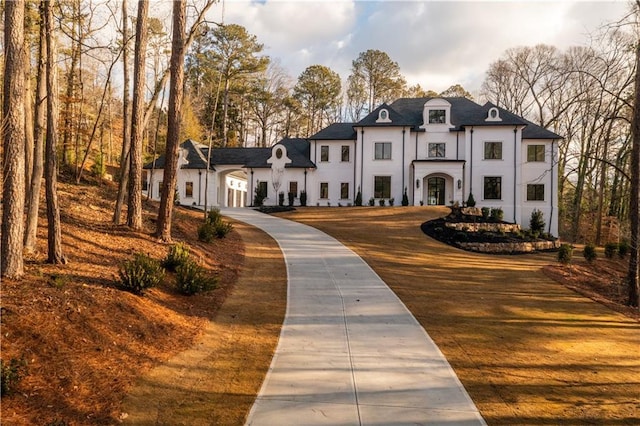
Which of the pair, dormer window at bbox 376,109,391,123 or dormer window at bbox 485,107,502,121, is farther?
dormer window at bbox 376,109,391,123

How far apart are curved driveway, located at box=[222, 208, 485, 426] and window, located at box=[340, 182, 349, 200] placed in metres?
21.2

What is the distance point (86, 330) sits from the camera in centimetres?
539

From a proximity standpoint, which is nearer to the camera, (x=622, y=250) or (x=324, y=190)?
(x=622, y=250)

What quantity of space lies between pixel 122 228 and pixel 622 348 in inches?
471

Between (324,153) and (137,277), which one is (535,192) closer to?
(324,153)

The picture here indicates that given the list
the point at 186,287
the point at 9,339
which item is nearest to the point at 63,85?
the point at 186,287

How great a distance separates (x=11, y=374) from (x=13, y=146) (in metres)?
3.92

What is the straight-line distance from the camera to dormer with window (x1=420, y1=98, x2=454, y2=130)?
29.7 metres

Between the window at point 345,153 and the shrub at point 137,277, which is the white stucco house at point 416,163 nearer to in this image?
the window at point 345,153

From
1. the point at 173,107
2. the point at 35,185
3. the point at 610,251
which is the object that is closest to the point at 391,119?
the point at 610,251

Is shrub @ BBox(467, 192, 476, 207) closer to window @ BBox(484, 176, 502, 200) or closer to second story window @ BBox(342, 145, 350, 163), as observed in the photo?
window @ BBox(484, 176, 502, 200)

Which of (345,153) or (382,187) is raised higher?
(345,153)

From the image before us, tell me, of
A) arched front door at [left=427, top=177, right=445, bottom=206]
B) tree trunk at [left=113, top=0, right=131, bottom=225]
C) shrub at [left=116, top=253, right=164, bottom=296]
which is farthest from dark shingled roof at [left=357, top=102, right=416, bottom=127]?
shrub at [left=116, top=253, right=164, bottom=296]

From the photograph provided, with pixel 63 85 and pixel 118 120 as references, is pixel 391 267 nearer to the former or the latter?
pixel 63 85
